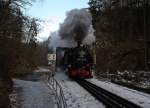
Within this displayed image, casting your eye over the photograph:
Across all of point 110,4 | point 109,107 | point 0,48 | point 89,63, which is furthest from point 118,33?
point 109,107

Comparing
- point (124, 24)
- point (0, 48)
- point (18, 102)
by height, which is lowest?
point (18, 102)

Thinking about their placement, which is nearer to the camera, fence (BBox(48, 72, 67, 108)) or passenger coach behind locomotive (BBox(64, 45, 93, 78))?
fence (BBox(48, 72, 67, 108))

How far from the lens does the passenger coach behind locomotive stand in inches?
1663

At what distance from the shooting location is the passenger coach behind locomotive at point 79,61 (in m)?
42.2

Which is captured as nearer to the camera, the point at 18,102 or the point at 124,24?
the point at 18,102

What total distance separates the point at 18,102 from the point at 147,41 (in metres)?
42.7

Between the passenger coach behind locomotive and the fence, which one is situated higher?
the passenger coach behind locomotive

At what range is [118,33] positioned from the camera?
75.9 m

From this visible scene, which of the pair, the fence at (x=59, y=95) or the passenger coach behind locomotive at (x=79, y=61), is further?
the passenger coach behind locomotive at (x=79, y=61)

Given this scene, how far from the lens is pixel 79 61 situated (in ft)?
139

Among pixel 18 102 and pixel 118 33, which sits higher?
pixel 118 33

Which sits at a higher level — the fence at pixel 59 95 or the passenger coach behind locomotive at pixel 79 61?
the passenger coach behind locomotive at pixel 79 61

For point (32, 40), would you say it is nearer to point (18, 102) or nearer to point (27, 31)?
point (27, 31)

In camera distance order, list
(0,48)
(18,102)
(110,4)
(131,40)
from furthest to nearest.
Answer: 1. (110,4)
2. (131,40)
3. (0,48)
4. (18,102)
